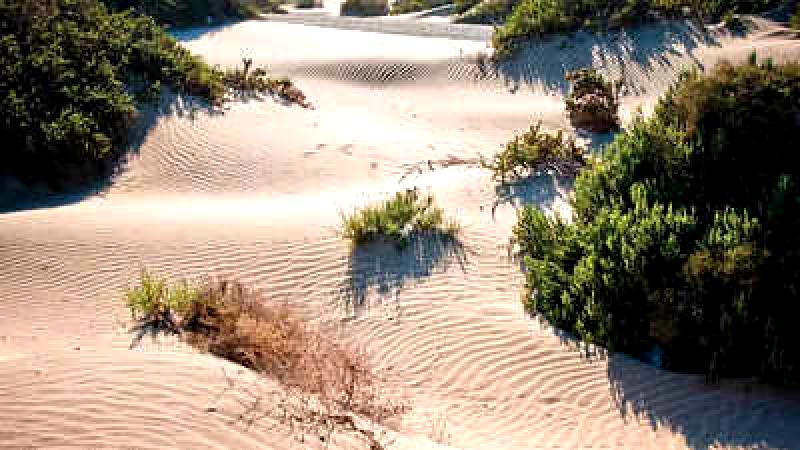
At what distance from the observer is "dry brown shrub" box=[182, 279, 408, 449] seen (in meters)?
4.38

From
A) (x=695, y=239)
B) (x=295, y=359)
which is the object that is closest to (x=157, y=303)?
(x=295, y=359)

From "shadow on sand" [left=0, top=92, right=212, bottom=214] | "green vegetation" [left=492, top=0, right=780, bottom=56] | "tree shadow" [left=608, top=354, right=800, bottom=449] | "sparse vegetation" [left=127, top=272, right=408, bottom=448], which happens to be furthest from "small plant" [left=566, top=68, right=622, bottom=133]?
"sparse vegetation" [left=127, top=272, right=408, bottom=448]

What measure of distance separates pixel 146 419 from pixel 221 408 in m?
0.44

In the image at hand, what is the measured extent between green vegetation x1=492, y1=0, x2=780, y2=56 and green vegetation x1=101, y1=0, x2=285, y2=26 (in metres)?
10.9

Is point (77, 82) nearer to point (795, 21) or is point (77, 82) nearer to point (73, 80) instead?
point (73, 80)

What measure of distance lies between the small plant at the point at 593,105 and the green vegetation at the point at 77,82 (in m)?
6.06

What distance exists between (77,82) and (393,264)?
7004mm

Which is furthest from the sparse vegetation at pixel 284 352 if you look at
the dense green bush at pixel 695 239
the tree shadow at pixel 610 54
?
the tree shadow at pixel 610 54

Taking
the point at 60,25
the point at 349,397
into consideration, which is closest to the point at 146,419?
the point at 349,397

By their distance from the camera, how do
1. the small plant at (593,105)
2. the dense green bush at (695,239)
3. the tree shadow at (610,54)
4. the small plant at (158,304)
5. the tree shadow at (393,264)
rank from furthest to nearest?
the tree shadow at (610,54), the small plant at (593,105), the tree shadow at (393,264), the small plant at (158,304), the dense green bush at (695,239)

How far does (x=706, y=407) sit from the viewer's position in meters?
5.23

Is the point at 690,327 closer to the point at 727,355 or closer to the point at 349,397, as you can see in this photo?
the point at 727,355

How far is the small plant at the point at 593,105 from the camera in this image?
1210cm

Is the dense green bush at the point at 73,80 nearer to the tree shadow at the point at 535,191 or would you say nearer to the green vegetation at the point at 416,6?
the tree shadow at the point at 535,191
